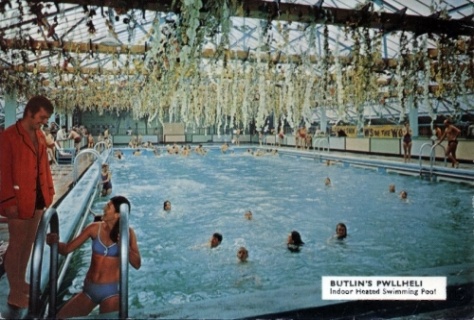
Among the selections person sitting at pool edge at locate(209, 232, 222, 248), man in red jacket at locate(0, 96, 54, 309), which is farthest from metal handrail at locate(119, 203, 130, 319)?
person sitting at pool edge at locate(209, 232, 222, 248)

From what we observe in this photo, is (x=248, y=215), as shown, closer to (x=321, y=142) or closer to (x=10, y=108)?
(x=10, y=108)

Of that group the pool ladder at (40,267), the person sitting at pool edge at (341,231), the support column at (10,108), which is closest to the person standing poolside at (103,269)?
the pool ladder at (40,267)

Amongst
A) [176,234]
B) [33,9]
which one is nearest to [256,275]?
[176,234]

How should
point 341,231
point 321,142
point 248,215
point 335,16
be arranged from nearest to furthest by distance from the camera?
point 335,16 < point 341,231 < point 248,215 < point 321,142

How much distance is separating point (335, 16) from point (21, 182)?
14.6 feet

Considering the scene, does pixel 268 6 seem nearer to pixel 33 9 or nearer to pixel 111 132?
pixel 33 9

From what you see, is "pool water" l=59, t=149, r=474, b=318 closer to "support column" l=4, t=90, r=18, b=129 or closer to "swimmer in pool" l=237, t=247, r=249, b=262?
"swimmer in pool" l=237, t=247, r=249, b=262

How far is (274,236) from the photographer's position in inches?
337

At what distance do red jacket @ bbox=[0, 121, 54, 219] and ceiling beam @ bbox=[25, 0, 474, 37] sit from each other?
6.24 feet

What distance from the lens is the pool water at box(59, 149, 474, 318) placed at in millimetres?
5344

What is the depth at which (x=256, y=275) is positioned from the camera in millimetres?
6352

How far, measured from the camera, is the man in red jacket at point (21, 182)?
11.5ft

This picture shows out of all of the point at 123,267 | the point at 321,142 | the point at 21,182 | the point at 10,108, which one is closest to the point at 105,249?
the point at 21,182

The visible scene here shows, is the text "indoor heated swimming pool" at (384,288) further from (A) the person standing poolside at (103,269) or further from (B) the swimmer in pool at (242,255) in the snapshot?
(B) the swimmer in pool at (242,255)
